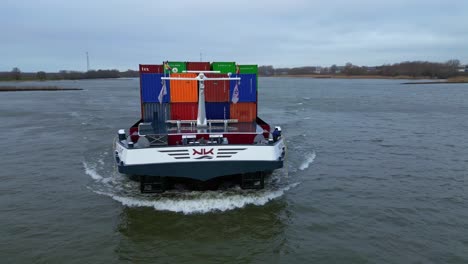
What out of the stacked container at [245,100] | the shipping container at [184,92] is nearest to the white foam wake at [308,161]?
the stacked container at [245,100]

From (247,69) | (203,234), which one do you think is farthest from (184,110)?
(203,234)

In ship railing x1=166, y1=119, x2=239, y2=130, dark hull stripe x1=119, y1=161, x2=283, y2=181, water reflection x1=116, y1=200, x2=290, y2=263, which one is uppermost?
ship railing x1=166, y1=119, x2=239, y2=130

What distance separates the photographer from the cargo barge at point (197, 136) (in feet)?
38.8

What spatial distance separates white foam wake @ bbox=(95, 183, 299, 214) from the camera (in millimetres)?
11790

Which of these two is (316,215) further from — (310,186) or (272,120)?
(272,120)

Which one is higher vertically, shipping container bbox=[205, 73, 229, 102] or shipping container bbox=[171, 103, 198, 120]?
shipping container bbox=[205, 73, 229, 102]

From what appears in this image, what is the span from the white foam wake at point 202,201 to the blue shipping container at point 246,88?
554cm

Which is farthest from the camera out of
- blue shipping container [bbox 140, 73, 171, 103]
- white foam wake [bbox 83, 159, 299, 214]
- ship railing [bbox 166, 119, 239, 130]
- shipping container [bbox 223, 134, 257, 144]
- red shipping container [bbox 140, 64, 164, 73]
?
red shipping container [bbox 140, 64, 164, 73]

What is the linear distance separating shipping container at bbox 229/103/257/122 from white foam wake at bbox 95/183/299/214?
5009mm

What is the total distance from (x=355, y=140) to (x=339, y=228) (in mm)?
13376

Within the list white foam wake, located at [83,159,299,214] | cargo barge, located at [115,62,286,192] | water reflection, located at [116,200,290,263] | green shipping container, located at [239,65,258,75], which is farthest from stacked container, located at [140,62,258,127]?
water reflection, located at [116,200,290,263]

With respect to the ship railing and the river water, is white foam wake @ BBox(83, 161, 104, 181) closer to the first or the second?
the river water

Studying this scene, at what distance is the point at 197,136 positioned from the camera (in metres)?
13.4

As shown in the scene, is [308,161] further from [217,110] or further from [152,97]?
[152,97]
